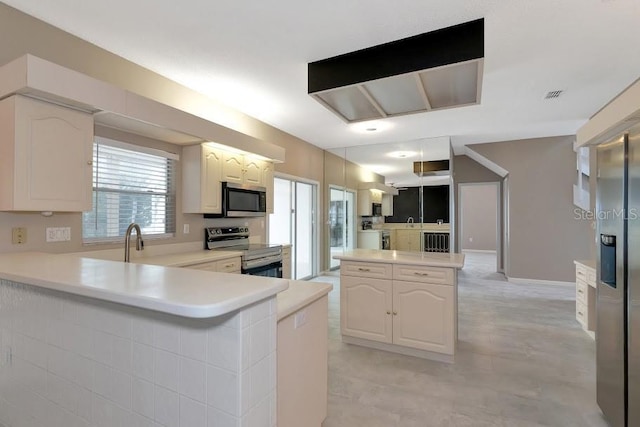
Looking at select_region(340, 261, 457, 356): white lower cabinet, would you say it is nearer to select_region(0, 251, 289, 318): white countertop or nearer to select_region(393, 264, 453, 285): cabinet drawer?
select_region(393, 264, 453, 285): cabinet drawer

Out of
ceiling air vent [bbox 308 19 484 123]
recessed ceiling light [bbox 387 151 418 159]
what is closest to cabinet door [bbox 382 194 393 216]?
recessed ceiling light [bbox 387 151 418 159]

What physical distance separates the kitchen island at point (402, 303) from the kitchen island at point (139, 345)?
6.39 ft

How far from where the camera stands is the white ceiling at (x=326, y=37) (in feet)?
7.20

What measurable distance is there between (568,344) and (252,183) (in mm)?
3913

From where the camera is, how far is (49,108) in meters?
2.05

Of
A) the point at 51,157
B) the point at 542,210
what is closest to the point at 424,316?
the point at 51,157

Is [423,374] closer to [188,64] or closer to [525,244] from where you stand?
[188,64]

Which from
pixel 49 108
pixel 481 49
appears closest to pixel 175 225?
pixel 49 108

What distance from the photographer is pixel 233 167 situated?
3.84 metres

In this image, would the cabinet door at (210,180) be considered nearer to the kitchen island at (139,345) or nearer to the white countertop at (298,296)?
the kitchen island at (139,345)

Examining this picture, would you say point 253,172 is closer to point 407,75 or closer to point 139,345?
point 407,75

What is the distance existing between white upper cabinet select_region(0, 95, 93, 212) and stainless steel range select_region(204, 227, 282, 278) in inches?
62.9

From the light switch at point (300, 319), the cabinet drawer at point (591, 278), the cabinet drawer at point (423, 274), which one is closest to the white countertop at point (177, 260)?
the light switch at point (300, 319)

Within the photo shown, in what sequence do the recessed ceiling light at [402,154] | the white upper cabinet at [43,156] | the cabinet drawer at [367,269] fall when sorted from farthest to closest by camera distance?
1. the recessed ceiling light at [402,154]
2. the cabinet drawer at [367,269]
3. the white upper cabinet at [43,156]
